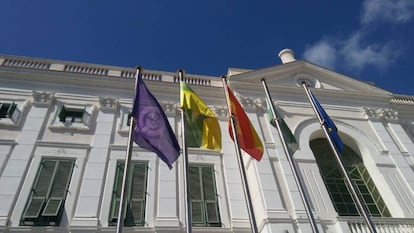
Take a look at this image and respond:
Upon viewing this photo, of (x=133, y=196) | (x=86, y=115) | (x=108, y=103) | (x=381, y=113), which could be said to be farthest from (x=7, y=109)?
(x=381, y=113)

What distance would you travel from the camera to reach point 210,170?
11727mm

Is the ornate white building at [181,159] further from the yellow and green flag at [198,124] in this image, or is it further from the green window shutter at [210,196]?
the yellow and green flag at [198,124]

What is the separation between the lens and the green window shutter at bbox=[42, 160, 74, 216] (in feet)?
30.5

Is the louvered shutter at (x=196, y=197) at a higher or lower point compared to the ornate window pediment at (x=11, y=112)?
lower

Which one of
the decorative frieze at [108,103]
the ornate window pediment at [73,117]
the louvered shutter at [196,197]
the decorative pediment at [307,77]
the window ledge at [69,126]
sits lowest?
the louvered shutter at [196,197]

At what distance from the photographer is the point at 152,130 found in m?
7.61

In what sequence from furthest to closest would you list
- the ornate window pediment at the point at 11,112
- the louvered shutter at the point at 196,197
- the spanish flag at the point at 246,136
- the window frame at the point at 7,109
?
the window frame at the point at 7,109
the ornate window pediment at the point at 11,112
the louvered shutter at the point at 196,197
the spanish flag at the point at 246,136

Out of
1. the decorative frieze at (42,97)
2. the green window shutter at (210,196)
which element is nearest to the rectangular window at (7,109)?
the decorative frieze at (42,97)

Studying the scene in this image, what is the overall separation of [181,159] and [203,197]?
72.8 inches

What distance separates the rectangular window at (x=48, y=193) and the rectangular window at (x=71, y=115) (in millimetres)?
2022

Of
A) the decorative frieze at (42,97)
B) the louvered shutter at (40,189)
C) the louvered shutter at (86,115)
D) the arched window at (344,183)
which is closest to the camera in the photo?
the louvered shutter at (40,189)

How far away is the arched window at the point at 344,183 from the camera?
1133 cm

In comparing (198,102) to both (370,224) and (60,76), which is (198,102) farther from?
(60,76)

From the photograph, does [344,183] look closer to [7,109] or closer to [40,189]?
[40,189]
